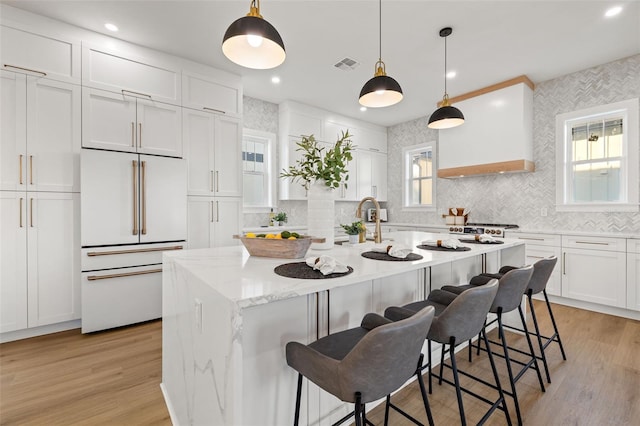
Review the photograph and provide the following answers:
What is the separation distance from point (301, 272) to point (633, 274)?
4.03 meters

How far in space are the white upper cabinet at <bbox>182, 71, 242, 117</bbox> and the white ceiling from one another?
0.69 ft

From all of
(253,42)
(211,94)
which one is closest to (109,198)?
(211,94)

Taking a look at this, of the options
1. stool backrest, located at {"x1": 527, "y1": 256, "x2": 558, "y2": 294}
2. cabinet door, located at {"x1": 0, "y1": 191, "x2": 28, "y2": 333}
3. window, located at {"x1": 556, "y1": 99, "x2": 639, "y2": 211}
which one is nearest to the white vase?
stool backrest, located at {"x1": 527, "y1": 256, "x2": 558, "y2": 294}

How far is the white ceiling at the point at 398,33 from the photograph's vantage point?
8.57 ft

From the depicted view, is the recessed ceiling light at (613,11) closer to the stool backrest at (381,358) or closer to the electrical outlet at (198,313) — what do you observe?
the stool backrest at (381,358)

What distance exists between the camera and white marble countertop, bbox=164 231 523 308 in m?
1.00

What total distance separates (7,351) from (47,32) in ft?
9.43

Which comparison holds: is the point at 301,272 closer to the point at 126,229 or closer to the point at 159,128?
the point at 126,229

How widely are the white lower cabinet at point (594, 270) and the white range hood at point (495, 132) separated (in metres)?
1.22

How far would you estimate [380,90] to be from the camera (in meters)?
2.15

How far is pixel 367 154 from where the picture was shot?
238 inches

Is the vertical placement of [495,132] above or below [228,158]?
above

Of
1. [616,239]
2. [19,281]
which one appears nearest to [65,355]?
[19,281]

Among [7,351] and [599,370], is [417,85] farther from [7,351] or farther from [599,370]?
[7,351]
